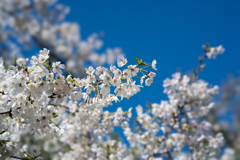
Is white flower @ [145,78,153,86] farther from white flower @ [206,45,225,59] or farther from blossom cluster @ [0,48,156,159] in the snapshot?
white flower @ [206,45,225,59]

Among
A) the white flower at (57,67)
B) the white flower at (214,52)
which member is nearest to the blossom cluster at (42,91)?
the white flower at (57,67)

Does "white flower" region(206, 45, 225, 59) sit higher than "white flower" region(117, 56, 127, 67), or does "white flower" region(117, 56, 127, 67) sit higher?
"white flower" region(206, 45, 225, 59)

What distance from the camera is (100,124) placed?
13.3ft

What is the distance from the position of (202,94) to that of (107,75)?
15.0 feet

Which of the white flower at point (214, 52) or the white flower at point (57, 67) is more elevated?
the white flower at point (214, 52)

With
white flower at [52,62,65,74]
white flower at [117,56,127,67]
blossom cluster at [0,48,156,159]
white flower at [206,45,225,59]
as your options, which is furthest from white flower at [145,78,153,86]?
white flower at [206,45,225,59]

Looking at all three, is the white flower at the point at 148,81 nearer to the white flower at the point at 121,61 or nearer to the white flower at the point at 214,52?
the white flower at the point at 121,61

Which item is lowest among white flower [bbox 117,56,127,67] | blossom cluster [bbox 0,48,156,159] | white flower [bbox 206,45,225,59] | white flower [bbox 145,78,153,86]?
blossom cluster [bbox 0,48,156,159]

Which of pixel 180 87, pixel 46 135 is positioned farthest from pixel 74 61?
pixel 46 135

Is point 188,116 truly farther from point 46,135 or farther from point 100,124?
point 46,135

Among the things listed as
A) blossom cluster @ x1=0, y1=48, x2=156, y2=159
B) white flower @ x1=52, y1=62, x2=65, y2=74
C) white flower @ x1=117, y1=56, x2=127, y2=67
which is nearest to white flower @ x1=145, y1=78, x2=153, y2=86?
blossom cluster @ x1=0, y1=48, x2=156, y2=159

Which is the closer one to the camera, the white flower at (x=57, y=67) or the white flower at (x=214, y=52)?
the white flower at (x=57, y=67)

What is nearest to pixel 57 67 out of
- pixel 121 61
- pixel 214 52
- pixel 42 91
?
pixel 42 91

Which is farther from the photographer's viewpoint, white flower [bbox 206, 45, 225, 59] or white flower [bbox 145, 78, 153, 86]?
white flower [bbox 206, 45, 225, 59]
